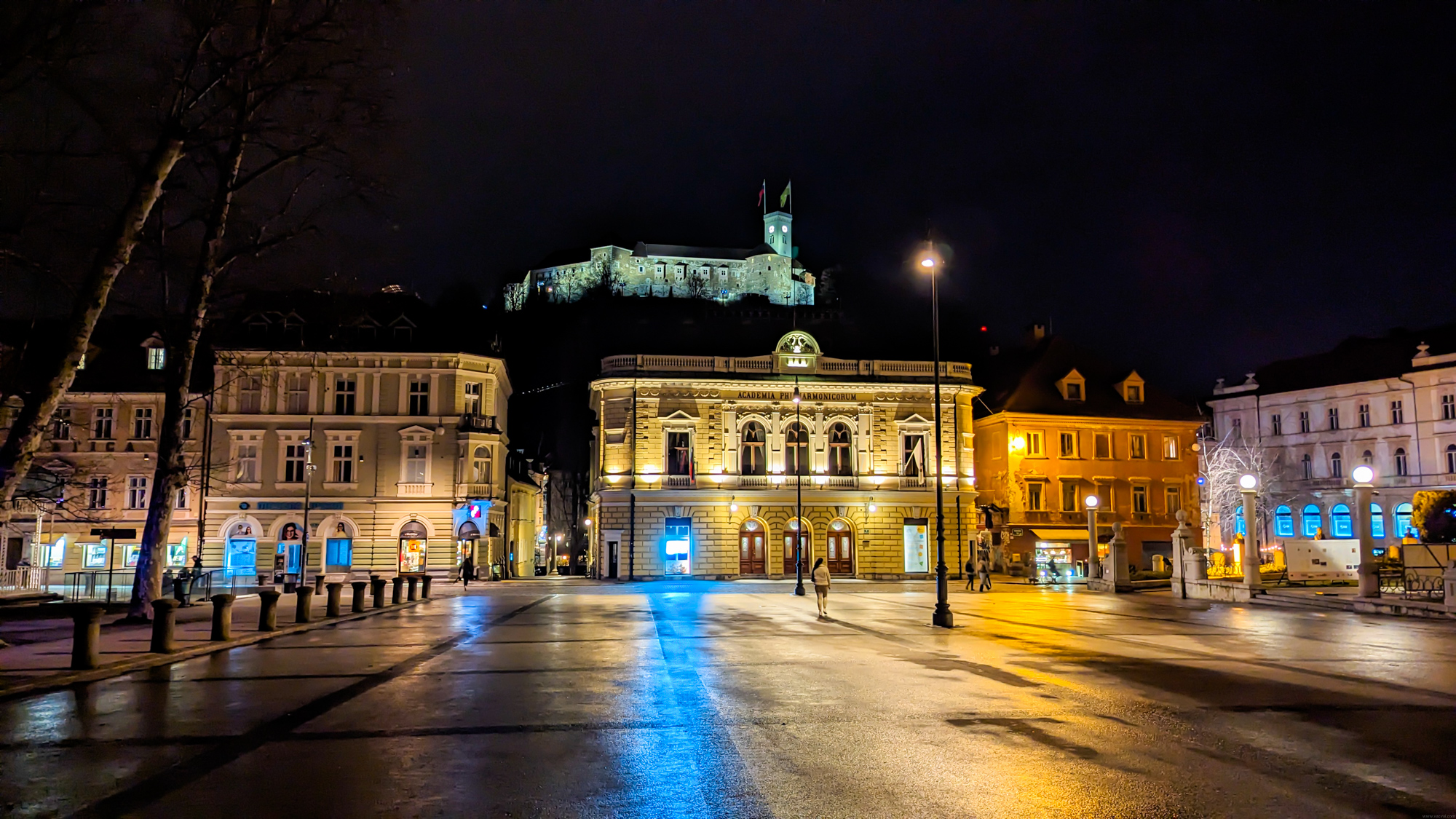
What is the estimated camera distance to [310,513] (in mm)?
50875

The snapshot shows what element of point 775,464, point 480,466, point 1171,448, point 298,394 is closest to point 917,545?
point 775,464

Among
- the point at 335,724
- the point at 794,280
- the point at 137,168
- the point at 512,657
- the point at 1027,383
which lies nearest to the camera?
the point at 335,724

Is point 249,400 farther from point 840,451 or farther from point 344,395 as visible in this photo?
point 840,451

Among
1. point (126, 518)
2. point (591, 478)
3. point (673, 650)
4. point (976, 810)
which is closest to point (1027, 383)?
point (591, 478)

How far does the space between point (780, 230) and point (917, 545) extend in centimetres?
10703

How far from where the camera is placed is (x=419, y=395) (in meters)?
52.4

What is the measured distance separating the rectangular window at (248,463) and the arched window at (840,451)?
103 feet

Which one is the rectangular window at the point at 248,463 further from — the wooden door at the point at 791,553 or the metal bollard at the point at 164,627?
the metal bollard at the point at 164,627

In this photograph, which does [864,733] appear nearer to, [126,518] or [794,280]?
[126,518]

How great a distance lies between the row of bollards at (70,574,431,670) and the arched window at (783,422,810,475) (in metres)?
27.6

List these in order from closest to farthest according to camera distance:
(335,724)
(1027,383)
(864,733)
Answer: (864,733), (335,724), (1027,383)

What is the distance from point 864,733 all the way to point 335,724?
5371 mm

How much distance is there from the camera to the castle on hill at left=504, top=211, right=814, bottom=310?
442ft

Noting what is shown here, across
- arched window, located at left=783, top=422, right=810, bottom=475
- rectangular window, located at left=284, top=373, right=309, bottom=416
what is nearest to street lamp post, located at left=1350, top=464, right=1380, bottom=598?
arched window, located at left=783, top=422, right=810, bottom=475
